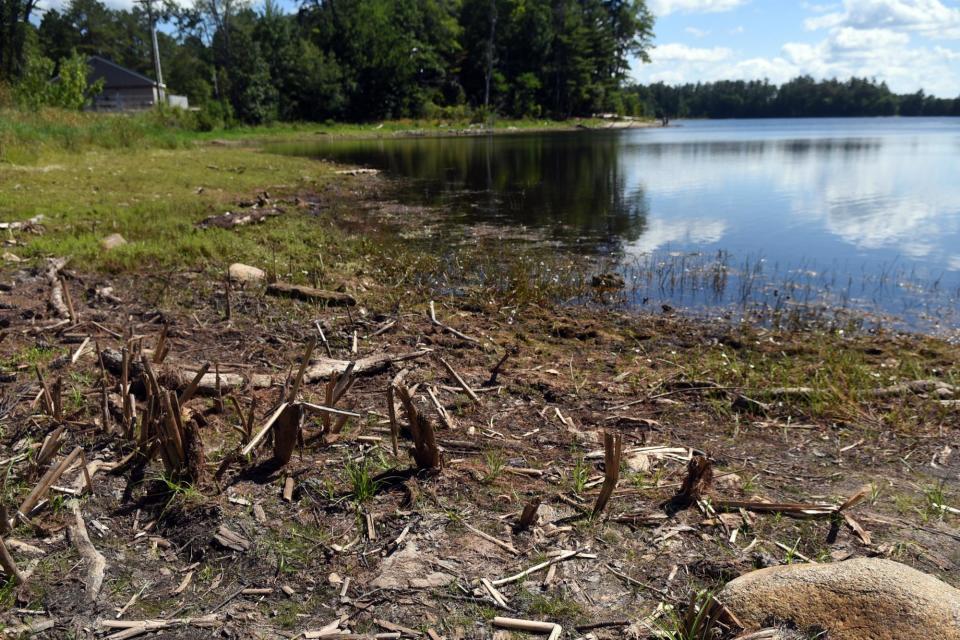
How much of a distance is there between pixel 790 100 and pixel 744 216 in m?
179

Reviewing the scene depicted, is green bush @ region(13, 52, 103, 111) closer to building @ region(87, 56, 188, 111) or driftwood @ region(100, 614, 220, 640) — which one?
building @ region(87, 56, 188, 111)

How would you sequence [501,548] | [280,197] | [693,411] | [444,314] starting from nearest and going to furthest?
[501,548], [693,411], [444,314], [280,197]

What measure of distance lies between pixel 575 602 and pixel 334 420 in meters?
2.40

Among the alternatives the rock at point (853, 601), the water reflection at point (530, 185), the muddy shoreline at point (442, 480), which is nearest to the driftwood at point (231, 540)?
the muddy shoreline at point (442, 480)

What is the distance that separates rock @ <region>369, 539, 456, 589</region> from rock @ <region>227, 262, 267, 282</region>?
22.2 feet

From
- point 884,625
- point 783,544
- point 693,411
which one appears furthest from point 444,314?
point 884,625

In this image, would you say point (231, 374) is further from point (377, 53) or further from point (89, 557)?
point (377, 53)

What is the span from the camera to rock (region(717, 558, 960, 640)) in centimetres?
281

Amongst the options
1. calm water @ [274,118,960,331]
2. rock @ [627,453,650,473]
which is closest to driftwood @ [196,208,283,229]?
calm water @ [274,118,960,331]

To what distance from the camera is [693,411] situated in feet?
19.1

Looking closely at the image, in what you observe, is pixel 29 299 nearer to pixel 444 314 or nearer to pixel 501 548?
pixel 444 314

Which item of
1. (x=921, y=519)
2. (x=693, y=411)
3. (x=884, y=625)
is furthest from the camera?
(x=693, y=411)

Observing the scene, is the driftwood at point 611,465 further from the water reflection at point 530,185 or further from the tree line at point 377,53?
the tree line at point 377,53

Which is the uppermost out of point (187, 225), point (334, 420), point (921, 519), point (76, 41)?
point (76, 41)
